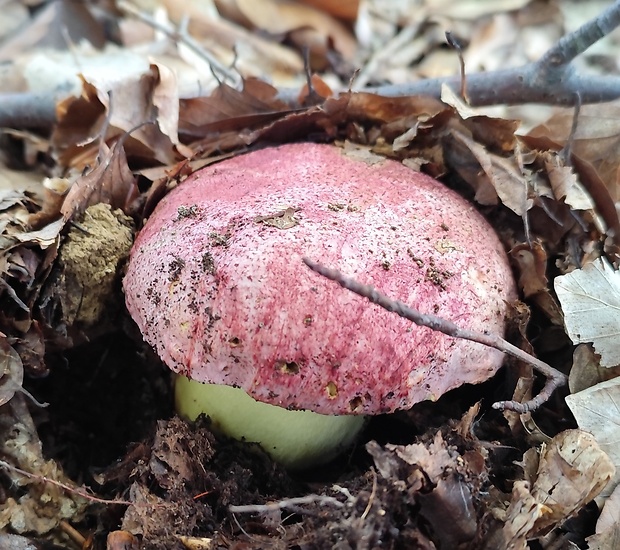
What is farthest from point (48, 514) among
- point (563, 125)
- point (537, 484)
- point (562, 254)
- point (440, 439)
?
point (563, 125)

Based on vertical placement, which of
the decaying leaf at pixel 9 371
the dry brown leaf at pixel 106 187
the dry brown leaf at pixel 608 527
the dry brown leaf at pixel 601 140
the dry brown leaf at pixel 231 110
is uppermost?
the dry brown leaf at pixel 601 140

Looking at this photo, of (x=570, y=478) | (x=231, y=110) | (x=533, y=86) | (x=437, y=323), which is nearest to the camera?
(x=437, y=323)

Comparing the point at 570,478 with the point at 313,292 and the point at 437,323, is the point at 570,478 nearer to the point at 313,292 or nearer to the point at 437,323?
the point at 437,323

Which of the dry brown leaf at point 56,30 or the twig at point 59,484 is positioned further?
the dry brown leaf at point 56,30

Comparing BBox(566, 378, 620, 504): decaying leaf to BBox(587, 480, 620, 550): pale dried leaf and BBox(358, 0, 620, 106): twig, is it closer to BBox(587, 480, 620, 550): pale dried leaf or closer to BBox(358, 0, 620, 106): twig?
BBox(587, 480, 620, 550): pale dried leaf

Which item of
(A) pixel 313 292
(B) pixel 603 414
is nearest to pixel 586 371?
(B) pixel 603 414

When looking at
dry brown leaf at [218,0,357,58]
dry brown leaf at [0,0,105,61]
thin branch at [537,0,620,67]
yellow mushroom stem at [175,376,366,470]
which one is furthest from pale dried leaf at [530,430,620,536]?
dry brown leaf at [0,0,105,61]

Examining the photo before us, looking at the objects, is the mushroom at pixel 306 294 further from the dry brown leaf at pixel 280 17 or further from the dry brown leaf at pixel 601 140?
the dry brown leaf at pixel 280 17

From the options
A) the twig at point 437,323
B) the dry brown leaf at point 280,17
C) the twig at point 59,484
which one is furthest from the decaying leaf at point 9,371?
the dry brown leaf at point 280,17
